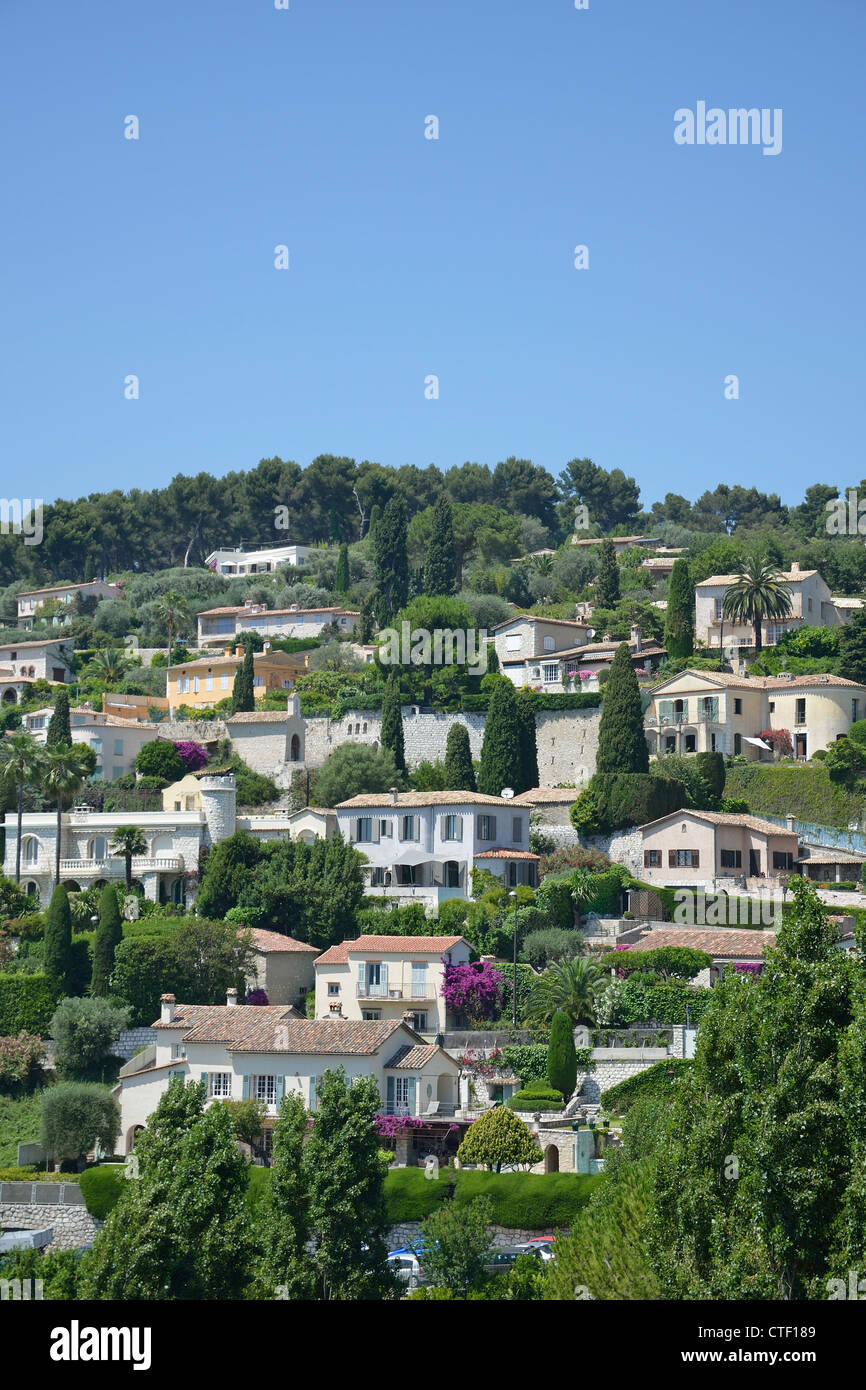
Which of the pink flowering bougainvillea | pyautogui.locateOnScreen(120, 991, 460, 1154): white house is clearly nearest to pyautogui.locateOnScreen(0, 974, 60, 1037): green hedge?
pyautogui.locateOnScreen(120, 991, 460, 1154): white house

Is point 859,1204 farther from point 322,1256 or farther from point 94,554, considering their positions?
point 94,554

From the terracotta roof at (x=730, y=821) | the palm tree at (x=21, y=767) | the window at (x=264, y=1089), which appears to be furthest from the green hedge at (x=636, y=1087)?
the palm tree at (x=21, y=767)

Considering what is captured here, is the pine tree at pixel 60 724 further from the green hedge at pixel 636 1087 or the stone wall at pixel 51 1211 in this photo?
the green hedge at pixel 636 1087

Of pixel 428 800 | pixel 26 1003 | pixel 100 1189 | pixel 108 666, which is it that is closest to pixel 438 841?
pixel 428 800

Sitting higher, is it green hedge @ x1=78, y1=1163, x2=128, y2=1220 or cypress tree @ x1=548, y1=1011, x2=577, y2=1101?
cypress tree @ x1=548, y1=1011, x2=577, y2=1101

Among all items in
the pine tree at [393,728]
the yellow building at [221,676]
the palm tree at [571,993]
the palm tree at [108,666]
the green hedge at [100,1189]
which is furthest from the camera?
the palm tree at [108,666]

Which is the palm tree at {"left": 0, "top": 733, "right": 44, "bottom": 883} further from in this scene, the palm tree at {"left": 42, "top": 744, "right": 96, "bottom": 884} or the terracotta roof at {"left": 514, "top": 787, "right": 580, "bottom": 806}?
the terracotta roof at {"left": 514, "top": 787, "right": 580, "bottom": 806}
